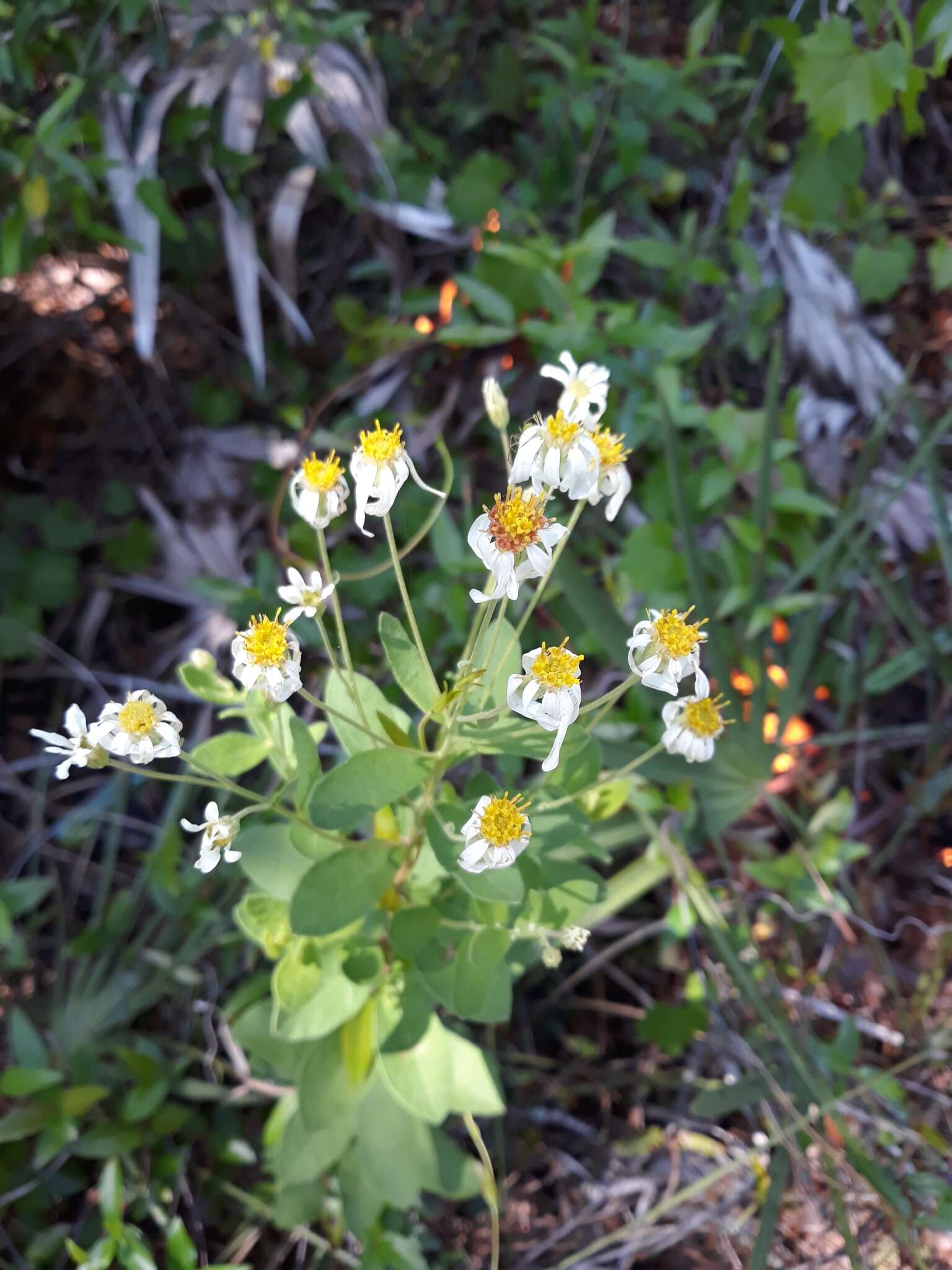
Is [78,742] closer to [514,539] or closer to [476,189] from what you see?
[514,539]

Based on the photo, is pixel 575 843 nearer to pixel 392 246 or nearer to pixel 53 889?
pixel 53 889

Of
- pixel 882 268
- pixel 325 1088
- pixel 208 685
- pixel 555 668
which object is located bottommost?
pixel 325 1088

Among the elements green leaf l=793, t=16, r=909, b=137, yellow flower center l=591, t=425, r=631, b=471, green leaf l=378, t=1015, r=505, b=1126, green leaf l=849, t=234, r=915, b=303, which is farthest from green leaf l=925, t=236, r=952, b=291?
green leaf l=378, t=1015, r=505, b=1126

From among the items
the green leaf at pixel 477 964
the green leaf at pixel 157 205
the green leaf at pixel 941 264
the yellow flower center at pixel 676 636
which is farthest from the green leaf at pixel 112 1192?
the green leaf at pixel 941 264

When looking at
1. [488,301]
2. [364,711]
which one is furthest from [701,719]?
[488,301]

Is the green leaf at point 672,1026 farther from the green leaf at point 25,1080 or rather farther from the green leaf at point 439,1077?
the green leaf at point 25,1080

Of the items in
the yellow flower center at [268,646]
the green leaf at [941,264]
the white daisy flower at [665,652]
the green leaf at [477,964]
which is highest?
the yellow flower center at [268,646]

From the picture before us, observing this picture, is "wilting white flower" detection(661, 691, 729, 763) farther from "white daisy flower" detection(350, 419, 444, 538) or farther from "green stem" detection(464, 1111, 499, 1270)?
"green stem" detection(464, 1111, 499, 1270)
